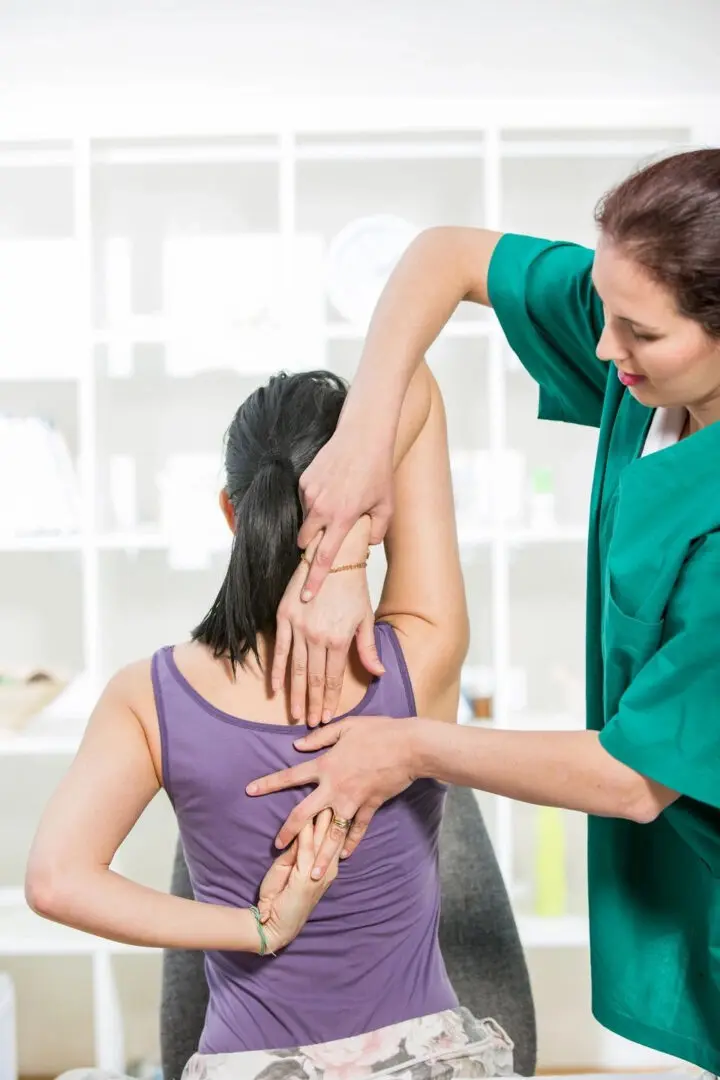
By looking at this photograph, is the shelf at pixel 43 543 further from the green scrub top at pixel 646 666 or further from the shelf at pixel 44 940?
the green scrub top at pixel 646 666

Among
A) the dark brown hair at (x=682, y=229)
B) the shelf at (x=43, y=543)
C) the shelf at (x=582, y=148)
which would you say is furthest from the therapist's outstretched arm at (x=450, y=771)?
the shelf at (x=582, y=148)

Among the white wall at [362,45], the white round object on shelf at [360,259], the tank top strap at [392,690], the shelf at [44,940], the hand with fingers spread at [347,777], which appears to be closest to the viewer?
the hand with fingers spread at [347,777]

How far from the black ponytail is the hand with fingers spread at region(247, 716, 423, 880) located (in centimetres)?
12

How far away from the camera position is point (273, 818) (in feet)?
3.46

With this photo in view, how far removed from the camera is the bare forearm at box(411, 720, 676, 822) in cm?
88

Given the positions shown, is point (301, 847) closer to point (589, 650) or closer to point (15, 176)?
point (589, 650)

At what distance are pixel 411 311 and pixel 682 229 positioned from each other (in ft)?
1.39

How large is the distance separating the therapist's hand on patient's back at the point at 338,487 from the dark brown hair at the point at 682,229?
32 cm

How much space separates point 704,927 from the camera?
3.24 feet

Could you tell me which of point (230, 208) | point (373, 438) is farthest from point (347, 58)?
point (373, 438)

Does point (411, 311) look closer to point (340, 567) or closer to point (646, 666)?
point (340, 567)

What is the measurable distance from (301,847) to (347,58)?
259 centimetres

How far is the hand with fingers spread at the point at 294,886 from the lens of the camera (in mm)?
1026

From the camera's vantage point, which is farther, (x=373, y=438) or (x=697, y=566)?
(x=373, y=438)
